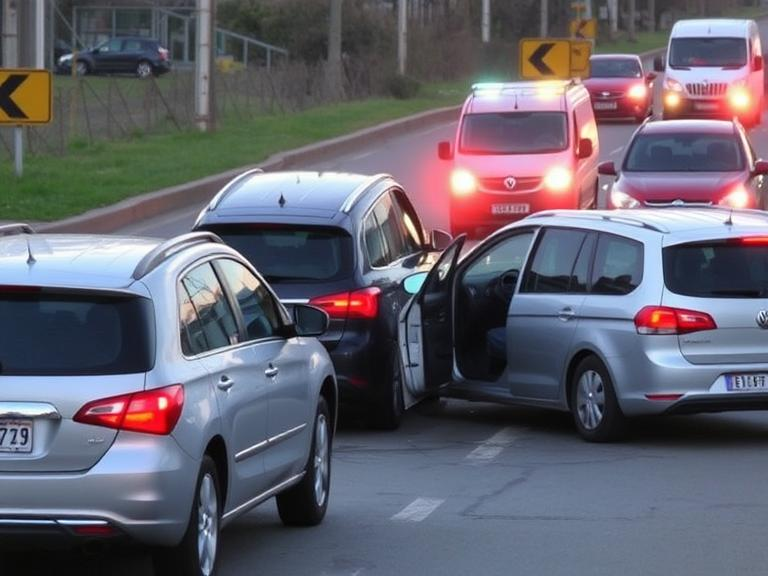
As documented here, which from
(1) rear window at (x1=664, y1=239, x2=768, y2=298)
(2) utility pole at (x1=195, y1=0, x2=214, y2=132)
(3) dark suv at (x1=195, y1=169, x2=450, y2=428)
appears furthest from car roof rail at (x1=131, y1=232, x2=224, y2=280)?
(2) utility pole at (x1=195, y1=0, x2=214, y2=132)

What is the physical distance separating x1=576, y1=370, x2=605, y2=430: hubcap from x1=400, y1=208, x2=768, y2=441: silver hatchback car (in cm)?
1

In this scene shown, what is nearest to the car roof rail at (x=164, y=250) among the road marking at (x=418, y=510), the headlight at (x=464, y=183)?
the road marking at (x=418, y=510)

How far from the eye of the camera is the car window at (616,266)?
11.9 metres

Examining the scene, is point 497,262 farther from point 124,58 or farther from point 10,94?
point 124,58

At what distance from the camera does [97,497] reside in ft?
21.8

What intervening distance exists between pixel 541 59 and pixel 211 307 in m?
29.0

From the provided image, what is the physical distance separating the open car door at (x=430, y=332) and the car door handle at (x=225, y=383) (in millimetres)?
4758

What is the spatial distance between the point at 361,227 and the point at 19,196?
567 inches

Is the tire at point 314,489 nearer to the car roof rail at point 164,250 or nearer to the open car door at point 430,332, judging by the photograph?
the car roof rail at point 164,250

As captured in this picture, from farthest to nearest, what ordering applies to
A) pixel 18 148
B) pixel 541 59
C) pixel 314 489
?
pixel 541 59 → pixel 18 148 → pixel 314 489

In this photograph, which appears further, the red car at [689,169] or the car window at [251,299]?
the red car at [689,169]

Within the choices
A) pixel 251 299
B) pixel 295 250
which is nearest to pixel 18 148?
pixel 295 250

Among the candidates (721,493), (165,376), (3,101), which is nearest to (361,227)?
(721,493)

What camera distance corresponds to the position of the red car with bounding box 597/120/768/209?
22.4 metres
